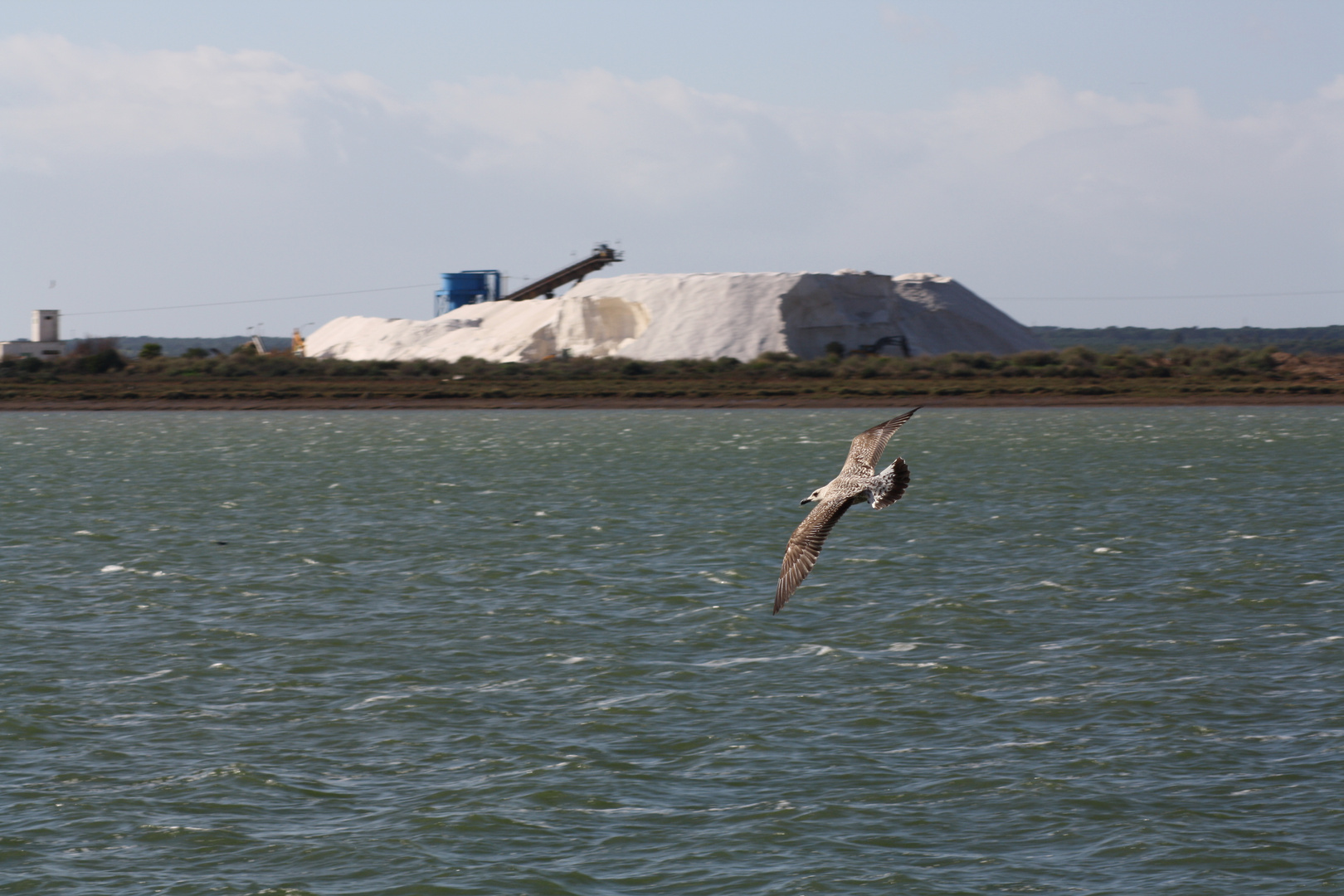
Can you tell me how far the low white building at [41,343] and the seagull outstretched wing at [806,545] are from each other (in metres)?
102

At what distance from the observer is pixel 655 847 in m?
15.1

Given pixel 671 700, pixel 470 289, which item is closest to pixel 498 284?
pixel 470 289

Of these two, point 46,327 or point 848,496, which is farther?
point 46,327

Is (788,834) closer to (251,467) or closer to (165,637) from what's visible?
(165,637)

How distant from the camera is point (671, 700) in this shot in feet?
67.5

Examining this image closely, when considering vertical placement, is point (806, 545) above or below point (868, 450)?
below

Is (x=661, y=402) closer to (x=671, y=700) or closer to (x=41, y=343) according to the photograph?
(x=41, y=343)

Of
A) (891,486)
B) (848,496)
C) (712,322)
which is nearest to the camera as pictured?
(891,486)

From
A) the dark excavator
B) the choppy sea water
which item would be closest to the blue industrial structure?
the dark excavator

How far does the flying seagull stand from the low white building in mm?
101297

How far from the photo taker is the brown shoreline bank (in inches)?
3332

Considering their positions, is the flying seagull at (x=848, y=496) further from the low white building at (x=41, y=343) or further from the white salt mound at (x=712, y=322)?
the low white building at (x=41, y=343)

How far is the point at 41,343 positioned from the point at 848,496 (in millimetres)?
104573

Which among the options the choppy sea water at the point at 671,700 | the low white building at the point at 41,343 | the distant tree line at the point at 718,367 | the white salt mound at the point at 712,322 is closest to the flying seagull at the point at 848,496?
the choppy sea water at the point at 671,700
